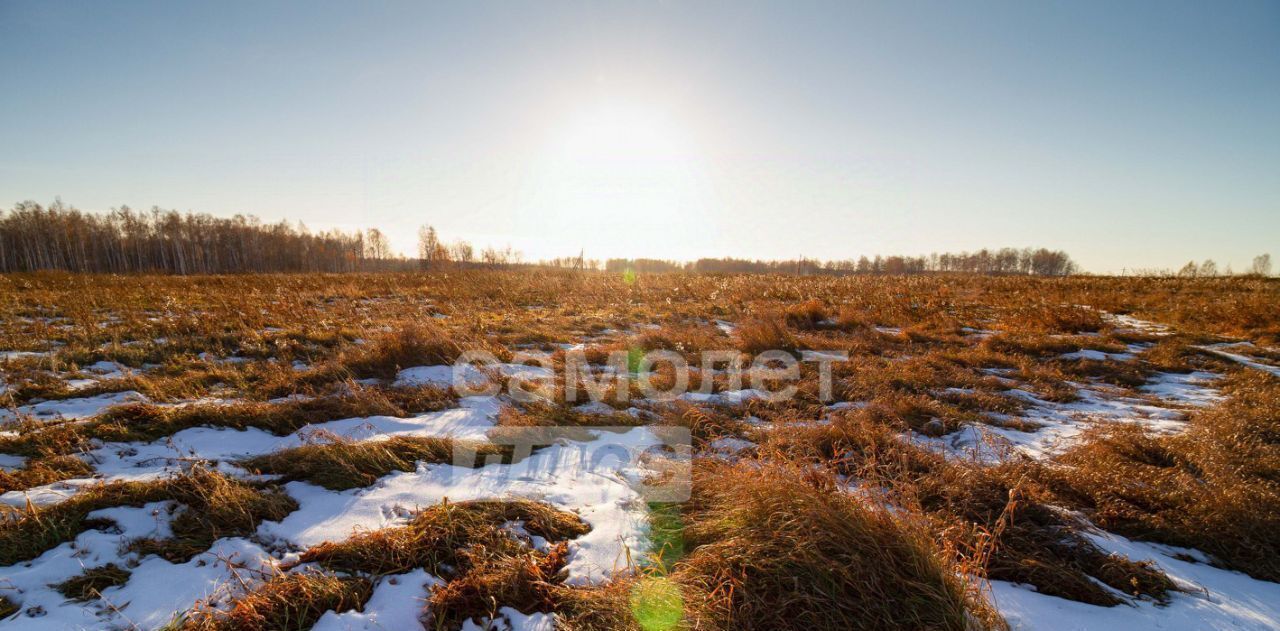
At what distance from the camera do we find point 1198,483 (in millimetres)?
3193

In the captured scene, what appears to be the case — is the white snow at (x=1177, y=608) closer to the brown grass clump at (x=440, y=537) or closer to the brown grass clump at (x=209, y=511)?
the brown grass clump at (x=440, y=537)

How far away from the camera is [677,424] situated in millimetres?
4754

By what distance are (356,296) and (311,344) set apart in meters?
8.33

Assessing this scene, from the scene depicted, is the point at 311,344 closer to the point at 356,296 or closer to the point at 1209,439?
the point at 356,296

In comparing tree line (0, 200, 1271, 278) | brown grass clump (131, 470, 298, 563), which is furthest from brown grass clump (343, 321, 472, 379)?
tree line (0, 200, 1271, 278)

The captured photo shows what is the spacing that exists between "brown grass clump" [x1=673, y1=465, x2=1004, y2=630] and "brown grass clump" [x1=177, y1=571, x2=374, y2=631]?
69.4 inches

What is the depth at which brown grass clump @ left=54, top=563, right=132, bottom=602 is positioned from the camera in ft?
7.18

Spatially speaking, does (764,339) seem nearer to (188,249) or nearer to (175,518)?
(175,518)

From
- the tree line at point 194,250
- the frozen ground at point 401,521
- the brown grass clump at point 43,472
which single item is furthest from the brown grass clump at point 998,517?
the tree line at point 194,250

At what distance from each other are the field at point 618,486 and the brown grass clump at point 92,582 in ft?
0.06

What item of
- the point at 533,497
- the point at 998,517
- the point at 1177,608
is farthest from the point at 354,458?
the point at 1177,608

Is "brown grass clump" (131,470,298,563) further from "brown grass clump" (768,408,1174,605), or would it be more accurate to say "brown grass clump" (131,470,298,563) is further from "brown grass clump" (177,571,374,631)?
"brown grass clump" (768,408,1174,605)

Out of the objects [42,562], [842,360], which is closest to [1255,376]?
[842,360]

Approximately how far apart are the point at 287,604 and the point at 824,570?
2.67 m
